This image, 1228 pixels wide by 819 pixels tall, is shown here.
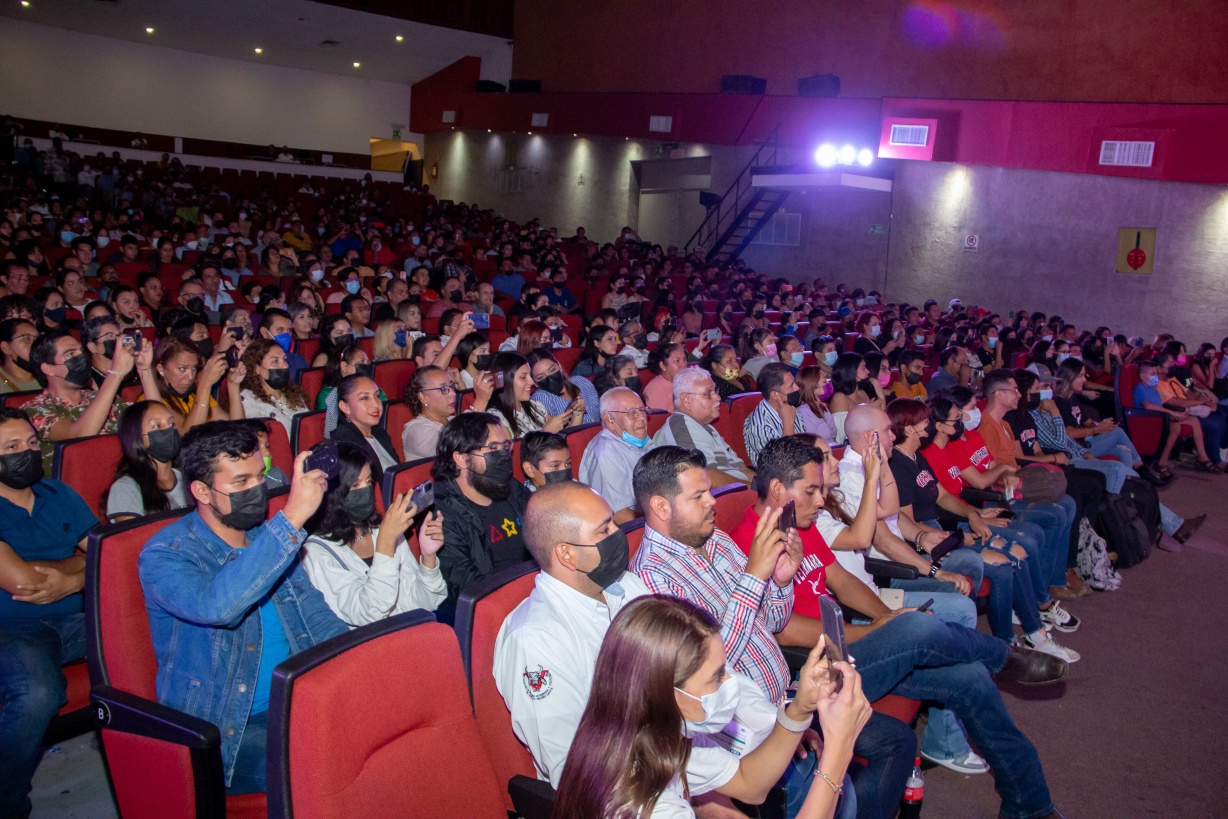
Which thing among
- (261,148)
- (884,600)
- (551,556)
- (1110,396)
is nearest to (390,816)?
(551,556)

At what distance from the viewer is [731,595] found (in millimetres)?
2268

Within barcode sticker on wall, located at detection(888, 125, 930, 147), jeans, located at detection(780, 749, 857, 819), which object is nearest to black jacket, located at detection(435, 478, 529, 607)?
jeans, located at detection(780, 749, 857, 819)

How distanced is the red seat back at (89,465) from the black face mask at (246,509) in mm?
1028

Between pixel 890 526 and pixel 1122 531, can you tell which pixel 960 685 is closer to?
pixel 890 526

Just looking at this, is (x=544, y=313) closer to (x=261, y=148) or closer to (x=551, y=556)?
(x=551, y=556)

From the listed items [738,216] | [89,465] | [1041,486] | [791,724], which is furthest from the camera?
[738,216]

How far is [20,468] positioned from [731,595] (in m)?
2.02

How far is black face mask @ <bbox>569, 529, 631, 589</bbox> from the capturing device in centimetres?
205

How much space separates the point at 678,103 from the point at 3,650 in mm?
14421

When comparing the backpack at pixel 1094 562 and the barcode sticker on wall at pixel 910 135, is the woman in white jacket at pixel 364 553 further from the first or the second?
the barcode sticker on wall at pixel 910 135

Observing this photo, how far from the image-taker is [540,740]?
1762mm

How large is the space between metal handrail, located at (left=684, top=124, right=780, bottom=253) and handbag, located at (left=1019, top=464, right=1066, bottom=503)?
10.5 meters

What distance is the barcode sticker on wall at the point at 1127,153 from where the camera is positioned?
420 inches

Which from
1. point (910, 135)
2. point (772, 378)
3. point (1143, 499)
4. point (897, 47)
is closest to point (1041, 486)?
point (1143, 499)
